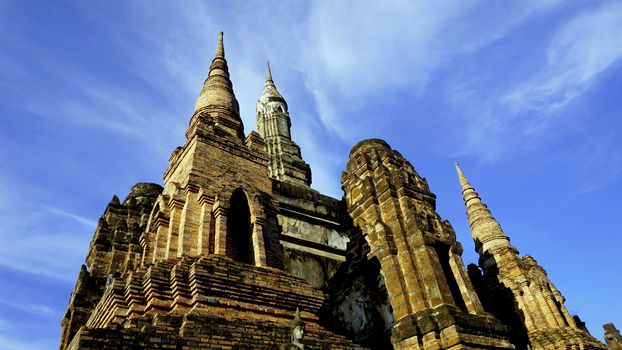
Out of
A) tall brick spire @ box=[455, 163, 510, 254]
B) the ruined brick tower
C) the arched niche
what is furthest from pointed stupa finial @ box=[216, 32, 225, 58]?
tall brick spire @ box=[455, 163, 510, 254]

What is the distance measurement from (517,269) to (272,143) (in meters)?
10.8

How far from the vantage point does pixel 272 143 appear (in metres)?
19.4

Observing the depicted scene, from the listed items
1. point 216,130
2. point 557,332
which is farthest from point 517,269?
point 216,130

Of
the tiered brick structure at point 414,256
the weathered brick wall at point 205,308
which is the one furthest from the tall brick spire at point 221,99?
the weathered brick wall at point 205,308

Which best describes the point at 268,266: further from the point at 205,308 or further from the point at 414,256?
the point at 414,256

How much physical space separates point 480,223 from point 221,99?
560 inches

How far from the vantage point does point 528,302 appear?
1501 cm

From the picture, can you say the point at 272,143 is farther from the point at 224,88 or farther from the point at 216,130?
the point at 216,130

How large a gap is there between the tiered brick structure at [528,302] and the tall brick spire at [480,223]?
92 centimetres

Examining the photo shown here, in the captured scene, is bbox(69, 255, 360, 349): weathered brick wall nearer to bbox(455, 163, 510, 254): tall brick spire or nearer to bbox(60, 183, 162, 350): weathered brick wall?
bbox(60, 183, 162, 350): weathered brick wall

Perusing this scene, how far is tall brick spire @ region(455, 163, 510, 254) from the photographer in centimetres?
1928

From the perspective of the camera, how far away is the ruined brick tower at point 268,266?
641 cm

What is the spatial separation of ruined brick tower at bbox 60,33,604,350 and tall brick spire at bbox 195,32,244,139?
4 cm

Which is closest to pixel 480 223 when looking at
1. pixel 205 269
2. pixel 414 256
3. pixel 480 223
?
pixel 480 223
